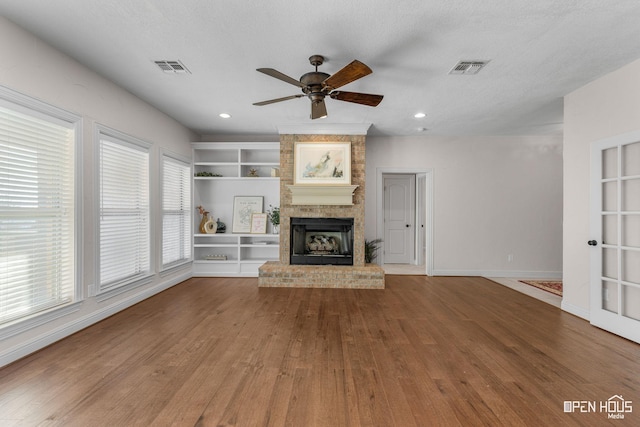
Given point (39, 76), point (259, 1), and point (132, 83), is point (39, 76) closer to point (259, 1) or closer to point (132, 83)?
point (132, 83)

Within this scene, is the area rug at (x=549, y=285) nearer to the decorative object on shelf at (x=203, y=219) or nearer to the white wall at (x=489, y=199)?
the white wall at (x=489, y=199)

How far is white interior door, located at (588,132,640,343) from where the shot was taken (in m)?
2.75

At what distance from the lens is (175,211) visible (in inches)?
186

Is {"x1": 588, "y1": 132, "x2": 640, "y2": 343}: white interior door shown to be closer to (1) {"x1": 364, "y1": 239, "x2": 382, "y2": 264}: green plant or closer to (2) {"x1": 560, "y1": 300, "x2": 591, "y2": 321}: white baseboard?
(2) {"x1": 560, "y1": 300, "x2": 591, "y2": 321}: white baseboard

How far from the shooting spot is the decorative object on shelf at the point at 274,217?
5284mm

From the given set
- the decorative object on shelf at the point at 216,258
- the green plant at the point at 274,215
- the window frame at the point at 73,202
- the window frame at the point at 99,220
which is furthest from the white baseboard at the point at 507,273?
the window frame at the point at 73,202

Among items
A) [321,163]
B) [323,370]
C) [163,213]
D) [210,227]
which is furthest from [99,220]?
[321,163]

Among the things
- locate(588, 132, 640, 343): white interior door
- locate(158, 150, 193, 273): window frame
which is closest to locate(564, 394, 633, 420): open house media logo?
locate(588, 132, 640, 343): white interior door

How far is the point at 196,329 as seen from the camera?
2.90 m

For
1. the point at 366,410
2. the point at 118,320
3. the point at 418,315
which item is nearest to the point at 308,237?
the point at 418,315

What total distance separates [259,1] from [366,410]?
268cm

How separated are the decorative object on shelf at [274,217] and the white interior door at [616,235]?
4278 millimetres

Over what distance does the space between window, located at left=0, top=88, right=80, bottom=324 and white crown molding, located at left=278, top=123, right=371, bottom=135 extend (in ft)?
9.13

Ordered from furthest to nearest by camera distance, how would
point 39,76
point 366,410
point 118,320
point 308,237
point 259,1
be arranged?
1. point 308,237
2. point 118,320
3. point 39,76
4. point 259,1
5. point 366,410
